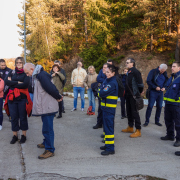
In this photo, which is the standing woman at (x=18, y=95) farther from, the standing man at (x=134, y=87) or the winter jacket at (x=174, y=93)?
the winter jacket at (x=174, y=93)

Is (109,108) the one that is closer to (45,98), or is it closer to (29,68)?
(45,98)

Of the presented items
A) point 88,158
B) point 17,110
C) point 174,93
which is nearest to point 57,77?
point 17,110

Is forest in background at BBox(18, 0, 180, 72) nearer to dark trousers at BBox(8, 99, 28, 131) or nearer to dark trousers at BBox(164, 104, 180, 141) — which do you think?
dark trousers at BBox(164, 104, 180, 141)

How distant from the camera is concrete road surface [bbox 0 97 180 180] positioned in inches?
135

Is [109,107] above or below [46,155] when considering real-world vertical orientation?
above

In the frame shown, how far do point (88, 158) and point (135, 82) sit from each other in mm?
2456

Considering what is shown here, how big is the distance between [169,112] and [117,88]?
5.99 ft

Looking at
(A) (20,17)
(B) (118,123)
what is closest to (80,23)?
(A) (20,17)

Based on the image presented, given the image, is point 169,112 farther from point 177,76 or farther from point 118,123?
point 118,123

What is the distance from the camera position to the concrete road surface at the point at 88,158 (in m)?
3.43

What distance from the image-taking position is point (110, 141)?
4.21 metres

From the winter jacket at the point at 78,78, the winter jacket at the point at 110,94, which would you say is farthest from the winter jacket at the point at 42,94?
the winter jacket at the point at 78,78

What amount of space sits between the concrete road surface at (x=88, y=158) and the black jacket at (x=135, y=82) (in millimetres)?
1292

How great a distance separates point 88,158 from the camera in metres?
4.05
